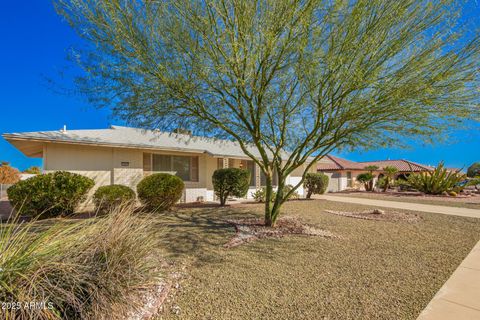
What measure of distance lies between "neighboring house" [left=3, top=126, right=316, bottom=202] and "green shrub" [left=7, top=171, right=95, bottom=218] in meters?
1.80

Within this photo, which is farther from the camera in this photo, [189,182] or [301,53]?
[189,182]

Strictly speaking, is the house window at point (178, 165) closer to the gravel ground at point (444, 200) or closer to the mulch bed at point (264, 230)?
the mulch bed at point (264, 230)

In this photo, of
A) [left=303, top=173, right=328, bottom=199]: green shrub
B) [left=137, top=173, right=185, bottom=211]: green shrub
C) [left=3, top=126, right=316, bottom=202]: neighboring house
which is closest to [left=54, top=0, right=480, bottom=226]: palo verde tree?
[left=3, top=126, right=316, bottom=202]: neighboring house

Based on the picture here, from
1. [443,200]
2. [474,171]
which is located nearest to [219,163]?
[443,200]

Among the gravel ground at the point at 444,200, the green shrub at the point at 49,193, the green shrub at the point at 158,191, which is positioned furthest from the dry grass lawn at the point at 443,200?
the green shrub at the point at 49,193

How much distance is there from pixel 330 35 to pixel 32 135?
37.9ft

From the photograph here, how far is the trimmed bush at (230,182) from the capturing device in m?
12.7

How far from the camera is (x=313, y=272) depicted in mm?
4457

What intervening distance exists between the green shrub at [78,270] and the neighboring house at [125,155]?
559 cm

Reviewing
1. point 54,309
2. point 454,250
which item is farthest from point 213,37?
point 454,250

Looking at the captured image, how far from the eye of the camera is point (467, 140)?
6512mm

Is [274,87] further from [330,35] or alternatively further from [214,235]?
[214,235]

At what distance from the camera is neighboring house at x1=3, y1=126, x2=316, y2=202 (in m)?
10.5

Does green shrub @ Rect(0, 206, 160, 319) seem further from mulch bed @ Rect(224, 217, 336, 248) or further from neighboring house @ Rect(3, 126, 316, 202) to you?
neighboring house @ Rect(3, 126, 316, 202)
